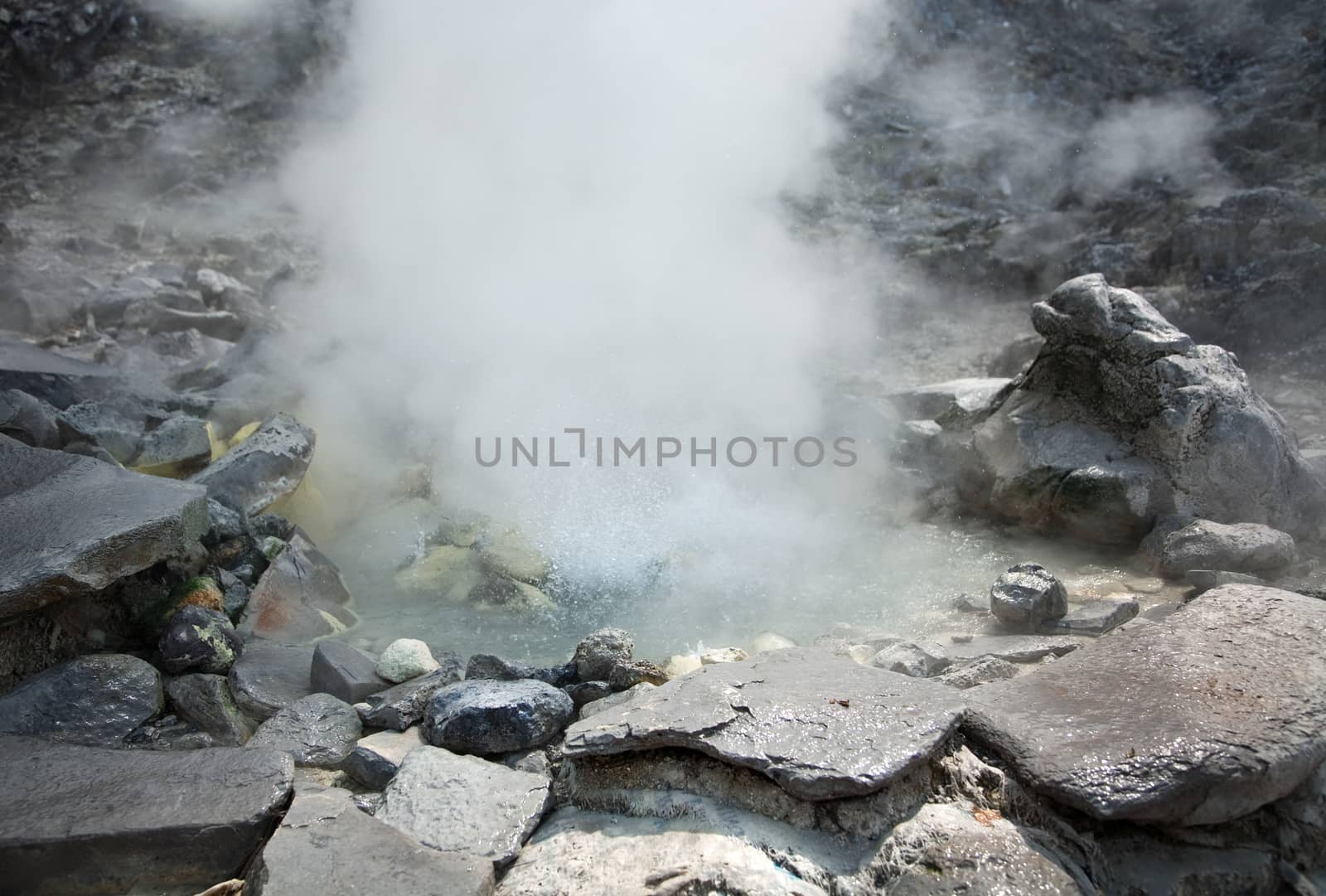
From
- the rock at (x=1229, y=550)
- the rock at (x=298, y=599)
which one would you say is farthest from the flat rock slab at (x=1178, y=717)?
the rock at (x=298, y=599)

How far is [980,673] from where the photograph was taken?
2.27 meters

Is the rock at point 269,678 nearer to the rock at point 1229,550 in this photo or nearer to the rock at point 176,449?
the rock at point 176,449

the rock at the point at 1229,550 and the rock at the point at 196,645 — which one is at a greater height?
the rock at the point at 1229,550

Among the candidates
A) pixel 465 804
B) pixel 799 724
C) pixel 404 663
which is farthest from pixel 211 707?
pixel 799 724

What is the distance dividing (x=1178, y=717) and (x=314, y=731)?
2056 mm

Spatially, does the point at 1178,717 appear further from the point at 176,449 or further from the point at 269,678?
the point at 176,449

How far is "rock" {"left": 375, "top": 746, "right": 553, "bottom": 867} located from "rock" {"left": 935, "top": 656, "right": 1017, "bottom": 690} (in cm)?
110

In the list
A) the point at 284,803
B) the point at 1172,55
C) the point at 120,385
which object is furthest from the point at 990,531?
the point at 1172,55

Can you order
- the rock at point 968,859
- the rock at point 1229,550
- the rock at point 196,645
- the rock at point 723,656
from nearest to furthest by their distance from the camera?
the rock at point 968,859 → the rock at point 196,645 → the rock at point 723,656 → the rock at point 1229,550

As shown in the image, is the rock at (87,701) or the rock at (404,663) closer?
the rock at (87,701)

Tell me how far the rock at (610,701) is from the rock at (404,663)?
1.87 feet

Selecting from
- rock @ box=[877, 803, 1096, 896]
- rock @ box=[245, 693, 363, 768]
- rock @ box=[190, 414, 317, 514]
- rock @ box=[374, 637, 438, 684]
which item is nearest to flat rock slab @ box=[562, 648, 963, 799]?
rock @ box=[877, 803, 1096, 896]

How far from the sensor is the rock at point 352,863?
1.58 metres

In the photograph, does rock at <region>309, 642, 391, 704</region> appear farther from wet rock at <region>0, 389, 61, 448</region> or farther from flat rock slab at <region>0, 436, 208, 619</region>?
wet rock at <region>0, 389, 61, 448</region>
